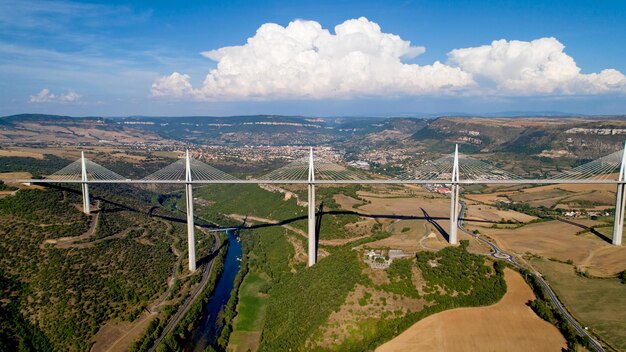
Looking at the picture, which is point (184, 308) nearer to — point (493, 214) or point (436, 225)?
point (436, 225)

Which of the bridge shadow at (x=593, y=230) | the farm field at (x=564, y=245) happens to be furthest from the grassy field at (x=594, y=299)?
the bridge shadow at (x=593, y=230)

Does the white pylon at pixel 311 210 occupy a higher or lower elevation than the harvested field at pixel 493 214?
higher

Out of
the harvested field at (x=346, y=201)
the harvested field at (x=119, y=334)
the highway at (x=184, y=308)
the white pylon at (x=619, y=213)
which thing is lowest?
the highway at (x=184, y=308)

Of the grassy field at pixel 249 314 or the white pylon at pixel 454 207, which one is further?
the white pylon at pixel 454 207

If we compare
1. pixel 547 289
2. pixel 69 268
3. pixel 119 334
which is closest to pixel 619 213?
pixel 547 289

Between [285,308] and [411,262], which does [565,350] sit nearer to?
[411,262]

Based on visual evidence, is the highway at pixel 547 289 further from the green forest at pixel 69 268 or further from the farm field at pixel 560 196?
the green forest at pixel 69 268

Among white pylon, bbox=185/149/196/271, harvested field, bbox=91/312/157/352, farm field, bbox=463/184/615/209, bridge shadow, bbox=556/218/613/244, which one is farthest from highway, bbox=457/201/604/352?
harvested field, bbox=91/312/157/352

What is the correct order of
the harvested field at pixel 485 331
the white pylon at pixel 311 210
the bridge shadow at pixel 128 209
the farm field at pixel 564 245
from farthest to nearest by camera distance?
the bridge shadow at pixel 128 209 → the white pylon at pixel 311 210 → the farm field at pixel 564 245 → the harvested field at pixel 485 331
